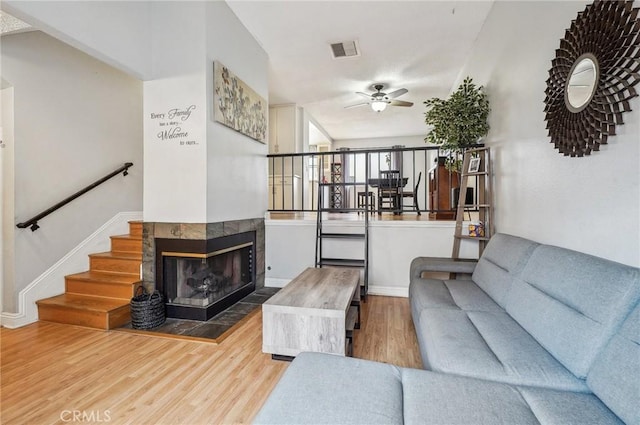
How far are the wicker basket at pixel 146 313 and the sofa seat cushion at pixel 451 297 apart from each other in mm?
2326

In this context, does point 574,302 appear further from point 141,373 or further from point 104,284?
point 104,284

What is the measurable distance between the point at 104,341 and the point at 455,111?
160 inches

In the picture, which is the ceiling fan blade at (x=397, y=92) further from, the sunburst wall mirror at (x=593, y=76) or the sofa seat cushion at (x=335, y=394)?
the sofa seat cushion at (x=335, y=394)

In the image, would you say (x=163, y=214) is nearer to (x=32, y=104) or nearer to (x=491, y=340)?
(x=32, y=104)

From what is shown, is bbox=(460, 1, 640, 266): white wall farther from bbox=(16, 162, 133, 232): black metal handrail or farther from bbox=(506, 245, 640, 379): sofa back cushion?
bbox=(16, 162, 133, 232): black metal handrail

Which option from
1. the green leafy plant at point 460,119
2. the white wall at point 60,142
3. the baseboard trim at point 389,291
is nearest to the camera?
the white wall at point 60,142

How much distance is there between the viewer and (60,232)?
3.16 m

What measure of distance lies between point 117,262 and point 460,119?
4.13m

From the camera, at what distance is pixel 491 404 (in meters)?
0.98

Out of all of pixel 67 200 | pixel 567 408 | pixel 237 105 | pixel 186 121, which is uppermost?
pixel 237 105

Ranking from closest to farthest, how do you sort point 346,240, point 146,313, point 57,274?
point 146,313, point 57,274, point 346,240

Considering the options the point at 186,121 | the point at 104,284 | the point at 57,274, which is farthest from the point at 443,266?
the point at 57,274

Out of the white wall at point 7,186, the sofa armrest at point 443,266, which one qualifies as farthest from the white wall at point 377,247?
the white wall at point 7,186

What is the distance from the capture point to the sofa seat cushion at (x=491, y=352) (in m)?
1.16
